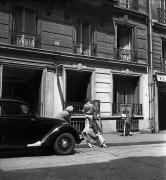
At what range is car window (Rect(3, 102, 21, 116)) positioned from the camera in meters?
7.48

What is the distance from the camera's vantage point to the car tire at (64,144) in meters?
8.03

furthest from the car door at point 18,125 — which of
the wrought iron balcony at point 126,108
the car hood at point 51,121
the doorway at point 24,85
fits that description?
the wrought iron balcony at point 126,108

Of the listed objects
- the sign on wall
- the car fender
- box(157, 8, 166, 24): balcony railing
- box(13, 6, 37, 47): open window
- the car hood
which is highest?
box(157, 8, 166, 24): balcony railing

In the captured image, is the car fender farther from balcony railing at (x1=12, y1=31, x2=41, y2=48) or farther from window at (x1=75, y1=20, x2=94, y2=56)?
window at (x1=75, y1=20, x2=94, y2=56)

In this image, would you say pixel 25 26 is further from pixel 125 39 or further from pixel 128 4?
pixel 128 4

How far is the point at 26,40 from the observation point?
13375 mm

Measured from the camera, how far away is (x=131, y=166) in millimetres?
6672

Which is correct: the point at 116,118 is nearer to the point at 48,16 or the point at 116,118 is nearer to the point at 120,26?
the point at 120,26

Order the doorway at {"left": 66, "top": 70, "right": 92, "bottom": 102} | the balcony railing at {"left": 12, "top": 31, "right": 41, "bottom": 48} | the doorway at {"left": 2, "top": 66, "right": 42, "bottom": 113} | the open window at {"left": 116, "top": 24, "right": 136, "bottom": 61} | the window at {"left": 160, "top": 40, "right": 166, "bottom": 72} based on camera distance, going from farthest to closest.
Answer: the window at {"left": 160, "top": 40, "right": 166, "bottom": 72} < the open window at {"left": 116, "top": 24, "right": 136, "bottom": 61} < the doorway at {"left": 66, "top": 70, "right": 92, "bottom": 102} < the doorway at {"left": 2, "top": 66, "right": 42, "bottom": 113} < the balcony railing at {"left": 12, "top": 31, "right": 41, "bottom": 48}

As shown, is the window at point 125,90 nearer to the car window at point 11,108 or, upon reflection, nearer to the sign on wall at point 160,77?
the sign on wall at point 160,77

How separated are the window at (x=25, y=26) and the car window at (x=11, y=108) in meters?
6.11

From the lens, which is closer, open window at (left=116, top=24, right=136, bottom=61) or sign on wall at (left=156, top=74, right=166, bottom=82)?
open window at (left=116, top=24, right=136, bottom=61)

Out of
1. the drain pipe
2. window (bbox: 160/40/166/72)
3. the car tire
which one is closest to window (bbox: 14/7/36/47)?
the car tire

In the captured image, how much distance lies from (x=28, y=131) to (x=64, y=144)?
47.7 inches
